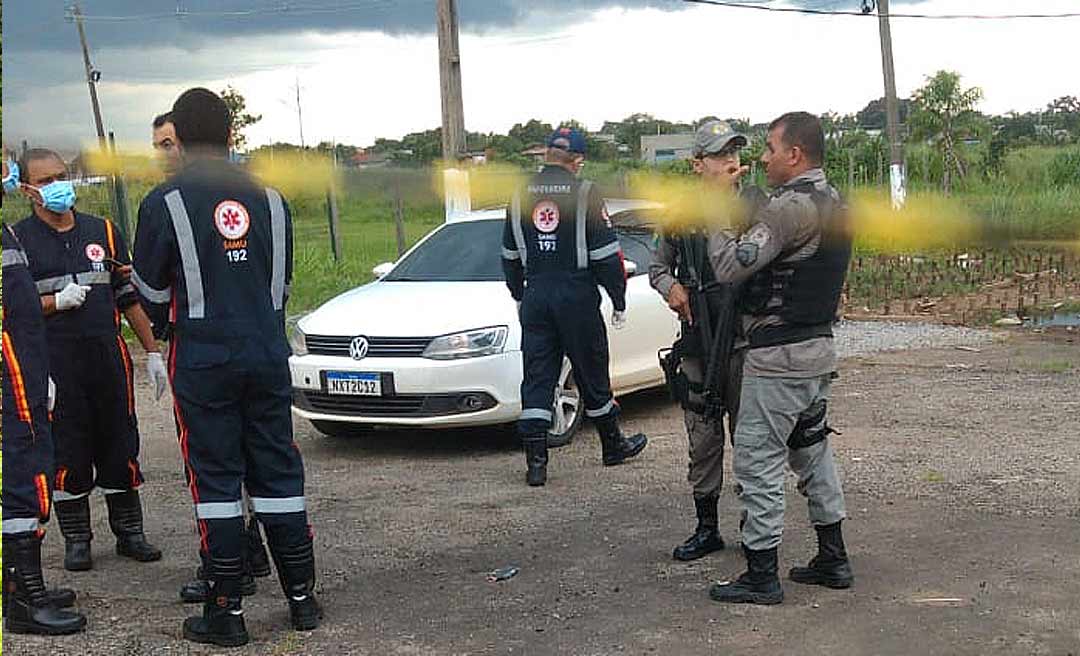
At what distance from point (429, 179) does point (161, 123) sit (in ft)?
4.12

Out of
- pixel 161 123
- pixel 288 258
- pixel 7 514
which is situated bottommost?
pixel 7 514

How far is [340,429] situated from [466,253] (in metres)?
1.56

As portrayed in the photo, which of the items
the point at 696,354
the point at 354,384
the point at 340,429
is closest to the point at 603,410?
the point at 354,384

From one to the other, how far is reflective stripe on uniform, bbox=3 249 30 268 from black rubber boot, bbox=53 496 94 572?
4.44 ft

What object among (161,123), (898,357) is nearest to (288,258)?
(161,123)

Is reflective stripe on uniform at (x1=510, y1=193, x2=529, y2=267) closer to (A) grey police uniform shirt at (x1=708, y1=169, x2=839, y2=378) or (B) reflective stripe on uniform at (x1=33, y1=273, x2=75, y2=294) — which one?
(A) grey police uniform shirt at (x1=708, y1=169, x2=839, y2=378)

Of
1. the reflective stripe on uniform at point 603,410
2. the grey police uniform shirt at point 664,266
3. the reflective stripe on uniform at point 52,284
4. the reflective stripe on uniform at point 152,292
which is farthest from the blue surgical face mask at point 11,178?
the reflective stripe on uniform at point 603,410

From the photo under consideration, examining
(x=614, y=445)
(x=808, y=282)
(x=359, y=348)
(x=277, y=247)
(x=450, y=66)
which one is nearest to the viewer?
(x=277, y=247)

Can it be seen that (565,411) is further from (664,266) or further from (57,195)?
(57,195)

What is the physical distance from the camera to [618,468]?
7727 millimetres

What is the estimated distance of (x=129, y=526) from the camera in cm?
609

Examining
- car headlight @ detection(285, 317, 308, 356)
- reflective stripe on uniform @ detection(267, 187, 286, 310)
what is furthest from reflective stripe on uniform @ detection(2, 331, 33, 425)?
car headlight @ detection(285, 317, 308, 356)

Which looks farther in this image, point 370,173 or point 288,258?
point 370,173

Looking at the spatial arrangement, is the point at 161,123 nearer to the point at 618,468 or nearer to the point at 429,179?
the point at 429,179
